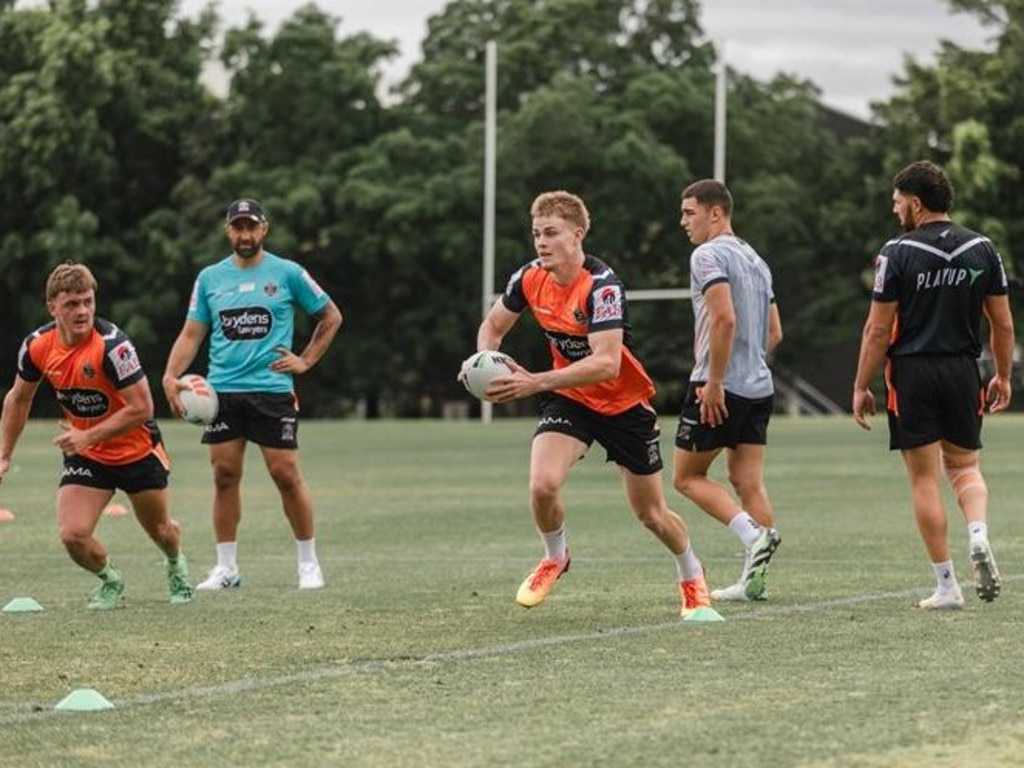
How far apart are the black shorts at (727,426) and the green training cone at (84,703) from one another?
14.0 ft

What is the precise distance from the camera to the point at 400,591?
38.2 feet

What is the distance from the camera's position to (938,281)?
399 inches

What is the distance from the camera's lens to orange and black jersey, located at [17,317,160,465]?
10.7 meters

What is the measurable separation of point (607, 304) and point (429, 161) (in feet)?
159

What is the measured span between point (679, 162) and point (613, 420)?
46.5m

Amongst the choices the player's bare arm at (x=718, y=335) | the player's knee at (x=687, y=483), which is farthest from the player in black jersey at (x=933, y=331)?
the player's knee at (x=687, y=483)

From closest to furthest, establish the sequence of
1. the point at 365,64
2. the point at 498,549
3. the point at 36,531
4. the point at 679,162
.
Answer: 1. the point at 498,549
2. the point at 36,531
3. the point at 679,162
4. the point at 365,64

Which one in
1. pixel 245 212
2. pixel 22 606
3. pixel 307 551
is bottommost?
pixel 22 606

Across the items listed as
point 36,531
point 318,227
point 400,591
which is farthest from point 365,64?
point 400,591

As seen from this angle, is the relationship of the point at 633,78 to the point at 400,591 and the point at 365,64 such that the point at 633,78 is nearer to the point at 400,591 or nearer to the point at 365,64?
the point at 365,64

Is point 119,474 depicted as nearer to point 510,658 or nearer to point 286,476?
point 286,476

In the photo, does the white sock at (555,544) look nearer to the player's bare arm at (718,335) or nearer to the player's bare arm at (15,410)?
the player's bare arm at (718,335)

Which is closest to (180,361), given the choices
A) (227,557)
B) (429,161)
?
(227,557)

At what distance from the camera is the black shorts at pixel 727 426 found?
1098 cm
